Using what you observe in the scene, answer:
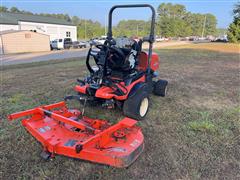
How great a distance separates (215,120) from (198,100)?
1.04 meters

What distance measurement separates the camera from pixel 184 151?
2.70 meters

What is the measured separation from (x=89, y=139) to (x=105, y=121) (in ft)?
2.76

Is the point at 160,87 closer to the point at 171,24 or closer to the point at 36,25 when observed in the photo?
the point at 36,25

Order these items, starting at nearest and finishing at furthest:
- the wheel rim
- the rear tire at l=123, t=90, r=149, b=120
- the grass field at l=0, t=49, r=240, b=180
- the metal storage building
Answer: the grass field at l=0, t=49, r=240, b=180, the rear tire at l=123, t=90, r=149, b=120, the wheel rim, the metal storage building

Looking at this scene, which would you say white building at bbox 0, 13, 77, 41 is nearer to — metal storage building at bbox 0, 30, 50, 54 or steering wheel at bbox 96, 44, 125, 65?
metal storage building at bbox 0, 30, 50, 54

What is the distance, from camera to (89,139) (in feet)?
6.90

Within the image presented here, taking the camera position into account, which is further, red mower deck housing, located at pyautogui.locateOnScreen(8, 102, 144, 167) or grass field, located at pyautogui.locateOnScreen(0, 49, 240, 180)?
grass field, located at pyautogui.locateOnScreen(0, 49, 240, 180)

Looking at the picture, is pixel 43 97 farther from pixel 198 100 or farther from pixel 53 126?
pixel 198 100

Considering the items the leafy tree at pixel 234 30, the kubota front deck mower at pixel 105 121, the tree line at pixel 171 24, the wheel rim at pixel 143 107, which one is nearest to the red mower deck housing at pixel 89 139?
the kubota front deck mower at pixel 105 121

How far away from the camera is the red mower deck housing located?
2.11 m

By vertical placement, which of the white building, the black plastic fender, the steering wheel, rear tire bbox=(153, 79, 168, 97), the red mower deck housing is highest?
the white building

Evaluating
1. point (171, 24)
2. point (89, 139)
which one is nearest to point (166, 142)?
point (89, 139)

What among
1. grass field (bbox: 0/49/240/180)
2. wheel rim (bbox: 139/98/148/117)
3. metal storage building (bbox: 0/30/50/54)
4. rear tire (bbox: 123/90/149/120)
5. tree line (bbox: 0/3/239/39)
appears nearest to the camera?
grass field (bbox: 0/49/240/180)

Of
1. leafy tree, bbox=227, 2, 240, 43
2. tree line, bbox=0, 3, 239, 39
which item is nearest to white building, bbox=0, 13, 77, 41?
tree line, bbox=0, 3, 239, 39
